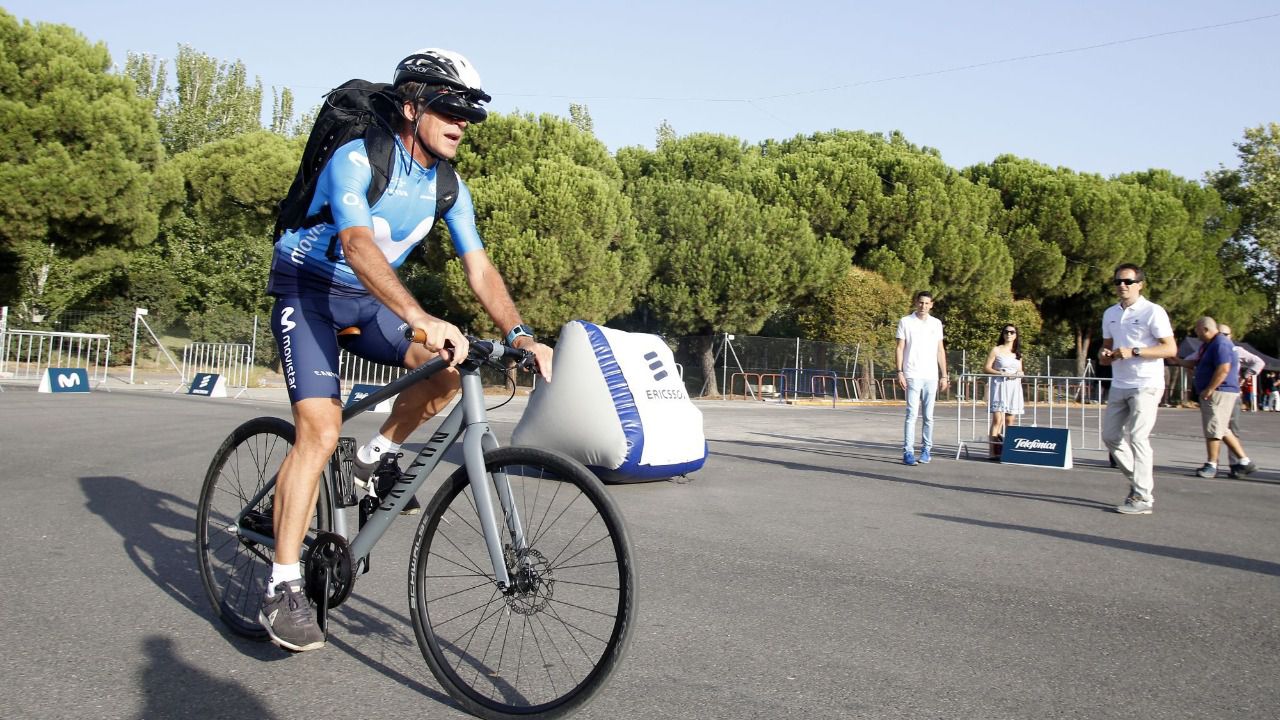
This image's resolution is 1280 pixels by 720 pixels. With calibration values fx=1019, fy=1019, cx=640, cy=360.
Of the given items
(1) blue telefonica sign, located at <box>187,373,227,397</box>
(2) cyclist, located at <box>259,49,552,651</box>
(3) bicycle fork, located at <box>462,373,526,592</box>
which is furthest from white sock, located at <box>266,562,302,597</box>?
(1) blue telefonica sign, located at <box>187,373,227,397</box>

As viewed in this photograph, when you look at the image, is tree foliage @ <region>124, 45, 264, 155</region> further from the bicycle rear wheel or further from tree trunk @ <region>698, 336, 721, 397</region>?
the bicycle rear wheel

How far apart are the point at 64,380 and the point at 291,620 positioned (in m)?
19.2

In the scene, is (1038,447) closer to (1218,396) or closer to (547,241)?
(1218,396)

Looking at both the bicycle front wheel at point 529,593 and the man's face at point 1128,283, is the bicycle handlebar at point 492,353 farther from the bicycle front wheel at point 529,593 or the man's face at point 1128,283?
the man's face at point 1128,283

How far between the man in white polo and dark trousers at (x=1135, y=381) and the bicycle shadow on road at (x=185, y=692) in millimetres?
6922

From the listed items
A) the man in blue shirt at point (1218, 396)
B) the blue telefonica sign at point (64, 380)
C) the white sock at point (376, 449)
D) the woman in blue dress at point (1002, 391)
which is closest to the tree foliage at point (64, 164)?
the blue telefonica sign at point (64, 380)

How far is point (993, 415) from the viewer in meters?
14.0

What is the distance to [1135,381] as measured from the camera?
8133 millimetres

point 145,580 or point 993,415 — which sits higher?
point 993,415

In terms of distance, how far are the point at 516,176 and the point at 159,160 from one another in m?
13.0

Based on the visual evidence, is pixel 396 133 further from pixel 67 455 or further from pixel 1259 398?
pixel 1259 398

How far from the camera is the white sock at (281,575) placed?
344cm

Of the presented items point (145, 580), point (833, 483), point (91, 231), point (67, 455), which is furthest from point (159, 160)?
point (145, 580)

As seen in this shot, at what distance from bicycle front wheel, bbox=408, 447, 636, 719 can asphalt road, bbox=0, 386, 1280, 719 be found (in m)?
0.16
